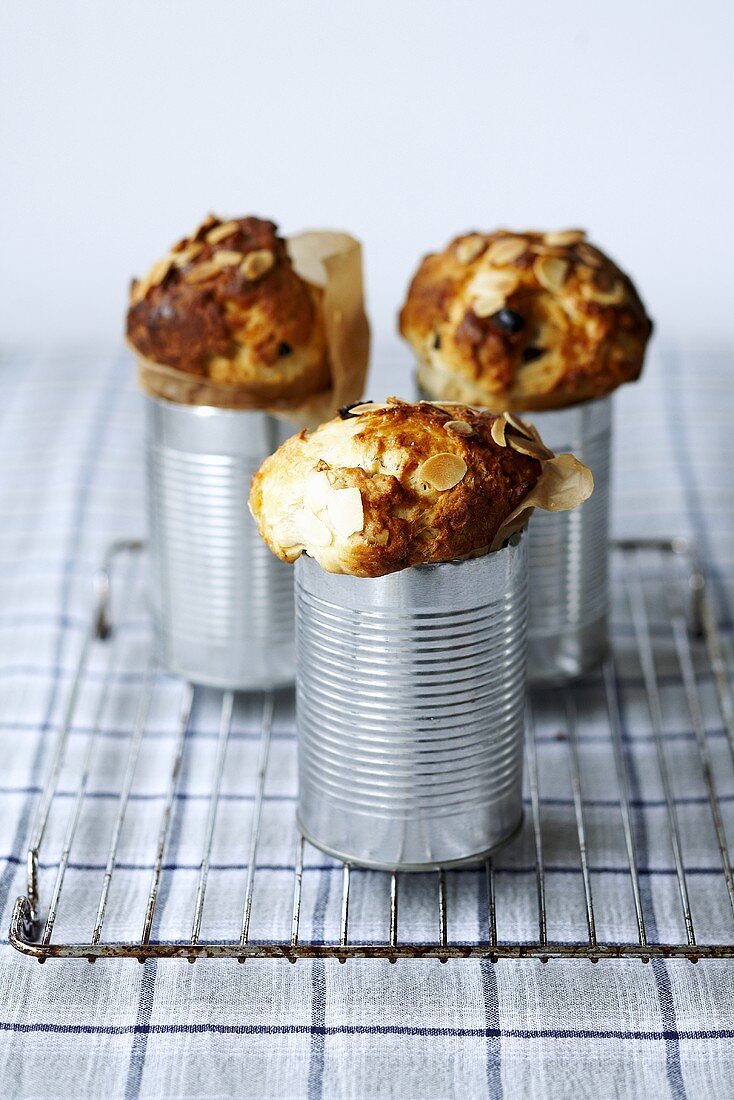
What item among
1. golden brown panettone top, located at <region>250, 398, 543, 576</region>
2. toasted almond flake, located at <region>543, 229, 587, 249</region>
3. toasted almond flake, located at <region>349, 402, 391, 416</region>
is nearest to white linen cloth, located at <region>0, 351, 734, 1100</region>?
golden brown panettone top, located at <region>250, 398, 543, 576</region>

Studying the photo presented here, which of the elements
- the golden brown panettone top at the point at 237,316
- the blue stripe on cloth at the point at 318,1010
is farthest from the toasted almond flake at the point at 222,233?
the blue stripe on cloth at the point at 318,1010

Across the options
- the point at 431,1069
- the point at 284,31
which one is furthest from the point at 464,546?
the point at 284,31

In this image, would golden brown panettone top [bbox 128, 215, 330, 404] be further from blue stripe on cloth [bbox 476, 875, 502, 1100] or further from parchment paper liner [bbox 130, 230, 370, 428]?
blue stripe on cloth [bbox 476, 875, 502, 1100]

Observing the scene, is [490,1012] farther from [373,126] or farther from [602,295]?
[373,126]

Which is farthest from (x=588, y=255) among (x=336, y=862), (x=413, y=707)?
(x=336, y=862)

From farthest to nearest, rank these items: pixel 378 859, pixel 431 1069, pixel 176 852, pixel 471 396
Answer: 1. pixel 471 396
2. pixel 176 852
3. pixel 378 859
4. pixel 431 1069

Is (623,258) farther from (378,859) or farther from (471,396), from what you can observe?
(378,859)
